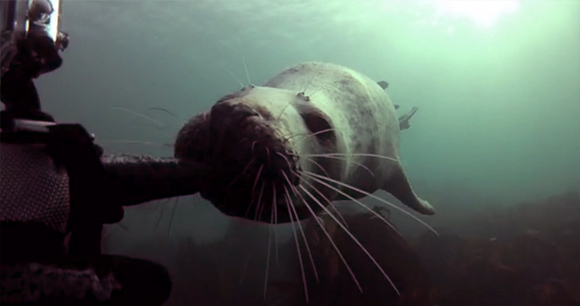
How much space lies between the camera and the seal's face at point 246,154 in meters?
2.39

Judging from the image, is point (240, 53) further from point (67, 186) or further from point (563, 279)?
point (67, 186)

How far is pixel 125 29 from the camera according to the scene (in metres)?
24.2

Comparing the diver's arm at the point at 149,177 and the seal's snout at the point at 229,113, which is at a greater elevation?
the seal's snout at the point at 229,113

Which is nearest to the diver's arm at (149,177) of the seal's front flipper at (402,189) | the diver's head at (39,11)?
the diver's head at (39,11)

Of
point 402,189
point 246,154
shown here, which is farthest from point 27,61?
point 402,189

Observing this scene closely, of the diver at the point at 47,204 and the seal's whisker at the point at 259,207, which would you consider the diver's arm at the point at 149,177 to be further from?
the seal's whisker at the point at 259,207

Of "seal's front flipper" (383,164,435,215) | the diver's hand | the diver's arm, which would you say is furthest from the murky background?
"seal's front flipper" (383,164,435,215)

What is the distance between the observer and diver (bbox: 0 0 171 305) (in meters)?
1.50

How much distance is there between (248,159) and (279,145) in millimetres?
195

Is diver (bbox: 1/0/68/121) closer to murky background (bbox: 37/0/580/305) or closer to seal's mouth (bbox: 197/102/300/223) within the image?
seal's mouth (bbox: 197/102/300/223)

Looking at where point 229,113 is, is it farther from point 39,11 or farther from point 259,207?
point 39,11

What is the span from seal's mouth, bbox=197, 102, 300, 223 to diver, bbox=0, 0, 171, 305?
1.92 feet

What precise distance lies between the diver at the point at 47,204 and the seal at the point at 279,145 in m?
0.61

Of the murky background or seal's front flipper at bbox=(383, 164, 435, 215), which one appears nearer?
seal's front flipper at bbox=(383, 164, 435, 215)
